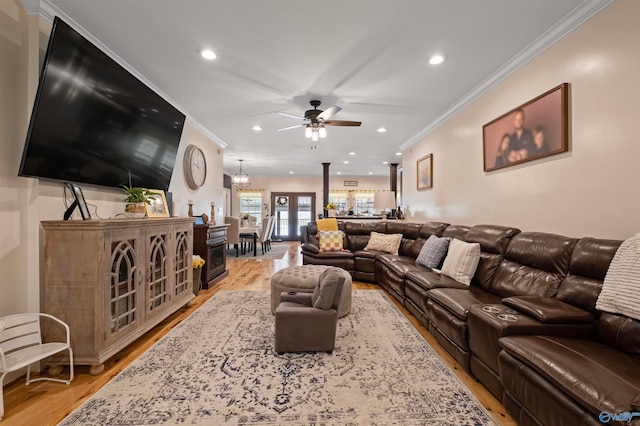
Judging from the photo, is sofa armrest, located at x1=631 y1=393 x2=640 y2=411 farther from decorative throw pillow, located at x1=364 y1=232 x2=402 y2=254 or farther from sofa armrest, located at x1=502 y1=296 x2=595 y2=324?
decorative throw pillow, located at x1=364 y1=232 x2=402 y2=254

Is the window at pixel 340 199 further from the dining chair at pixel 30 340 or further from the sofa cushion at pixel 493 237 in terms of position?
the dining chair at pixel 30 340

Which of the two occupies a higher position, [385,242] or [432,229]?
[432,229]

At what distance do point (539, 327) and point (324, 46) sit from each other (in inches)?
106

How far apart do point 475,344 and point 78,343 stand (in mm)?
2834

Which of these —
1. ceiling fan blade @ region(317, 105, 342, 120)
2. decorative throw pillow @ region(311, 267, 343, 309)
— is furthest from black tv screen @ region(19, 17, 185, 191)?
decorative throw pillow @ region(311, 267, 343, 309)

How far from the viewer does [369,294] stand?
416 centimetres

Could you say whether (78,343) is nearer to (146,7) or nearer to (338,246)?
(146,7)

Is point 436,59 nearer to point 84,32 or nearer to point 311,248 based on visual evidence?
point 84,32

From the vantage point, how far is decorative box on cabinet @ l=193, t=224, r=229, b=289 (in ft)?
14.4

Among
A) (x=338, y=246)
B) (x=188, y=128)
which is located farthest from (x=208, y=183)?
(x=338, y=246)

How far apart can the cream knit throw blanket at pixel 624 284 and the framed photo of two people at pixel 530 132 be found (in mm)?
1063

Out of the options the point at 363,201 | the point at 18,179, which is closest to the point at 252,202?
the point at 363,201

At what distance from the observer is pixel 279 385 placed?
197 centimetres

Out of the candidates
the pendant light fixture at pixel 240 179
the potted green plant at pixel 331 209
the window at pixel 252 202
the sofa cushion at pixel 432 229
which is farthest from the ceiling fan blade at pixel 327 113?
the window at pixel 252 202
